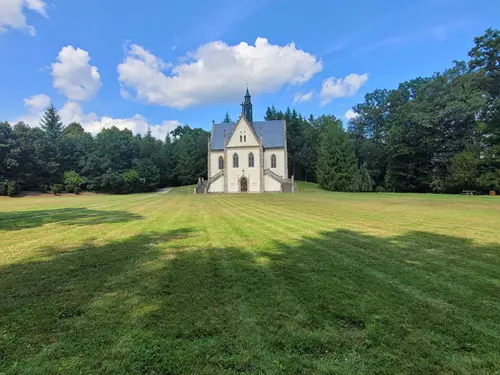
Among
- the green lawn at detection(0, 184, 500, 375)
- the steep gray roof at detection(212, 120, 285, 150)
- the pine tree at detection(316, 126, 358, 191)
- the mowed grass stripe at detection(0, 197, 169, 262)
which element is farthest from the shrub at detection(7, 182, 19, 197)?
the pine tree at detection(316, 126, 358, 191)

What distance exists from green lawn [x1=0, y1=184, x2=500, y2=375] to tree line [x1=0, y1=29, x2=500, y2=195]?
115 feet

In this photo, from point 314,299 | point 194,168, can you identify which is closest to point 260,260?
point 314,299

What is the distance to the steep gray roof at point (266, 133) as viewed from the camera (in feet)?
165

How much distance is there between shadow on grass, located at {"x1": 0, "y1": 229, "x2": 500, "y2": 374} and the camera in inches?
107

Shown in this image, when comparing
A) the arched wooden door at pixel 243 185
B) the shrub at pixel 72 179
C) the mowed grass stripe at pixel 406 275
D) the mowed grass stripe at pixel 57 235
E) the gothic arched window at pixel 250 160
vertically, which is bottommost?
the mowed grass stripe at pixel 406 275

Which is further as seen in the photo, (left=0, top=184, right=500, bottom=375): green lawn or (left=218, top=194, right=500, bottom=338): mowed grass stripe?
(left=218, top=194, right=500, bottom=338): mowed grass stripe

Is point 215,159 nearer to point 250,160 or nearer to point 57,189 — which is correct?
point 250,160

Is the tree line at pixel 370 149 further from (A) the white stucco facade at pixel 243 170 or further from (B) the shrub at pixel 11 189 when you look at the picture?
(A) the white stucco facade at pixel 243 170

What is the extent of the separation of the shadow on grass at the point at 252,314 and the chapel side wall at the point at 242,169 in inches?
1590

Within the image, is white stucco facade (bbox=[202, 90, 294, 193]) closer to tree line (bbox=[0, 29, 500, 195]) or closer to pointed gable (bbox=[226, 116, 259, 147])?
pointed gable (bbox=[226, 116, 259, 147])

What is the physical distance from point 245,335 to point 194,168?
59.8 metres

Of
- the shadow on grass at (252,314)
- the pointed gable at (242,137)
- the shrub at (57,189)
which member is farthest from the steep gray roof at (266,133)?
the shadow on grass at (252,314)

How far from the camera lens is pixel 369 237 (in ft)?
27.0

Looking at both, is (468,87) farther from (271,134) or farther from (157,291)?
(157,291)
